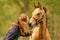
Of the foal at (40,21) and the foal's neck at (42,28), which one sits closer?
the foal at (40,21)

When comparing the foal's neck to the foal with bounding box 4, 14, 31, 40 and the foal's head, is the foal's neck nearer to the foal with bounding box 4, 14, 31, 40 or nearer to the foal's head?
the foal's head

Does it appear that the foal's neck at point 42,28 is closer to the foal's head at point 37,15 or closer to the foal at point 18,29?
the foal's head at point 37,15

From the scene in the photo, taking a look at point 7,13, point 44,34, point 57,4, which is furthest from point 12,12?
point 44,34

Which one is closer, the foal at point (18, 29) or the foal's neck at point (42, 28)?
the foal at point (18, 29)

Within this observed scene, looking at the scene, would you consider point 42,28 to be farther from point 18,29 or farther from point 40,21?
point 18,29

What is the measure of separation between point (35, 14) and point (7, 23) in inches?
459

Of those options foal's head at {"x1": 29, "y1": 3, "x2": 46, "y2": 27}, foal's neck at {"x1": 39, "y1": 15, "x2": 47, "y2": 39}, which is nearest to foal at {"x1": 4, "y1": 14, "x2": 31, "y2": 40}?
foal's head at {"x1": 29, "y1": 3, "x2": 46, "y2": 27}

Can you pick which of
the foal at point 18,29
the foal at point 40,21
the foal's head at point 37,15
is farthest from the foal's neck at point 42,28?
the foal at point 18,29

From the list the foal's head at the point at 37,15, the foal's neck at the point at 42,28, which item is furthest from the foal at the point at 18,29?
the foal's neck at the point at 42,28

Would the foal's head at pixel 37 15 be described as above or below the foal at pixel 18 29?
above

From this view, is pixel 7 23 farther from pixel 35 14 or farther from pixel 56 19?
pixel 35 14

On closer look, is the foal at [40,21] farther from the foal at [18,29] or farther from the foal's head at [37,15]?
the foal at [18,29]

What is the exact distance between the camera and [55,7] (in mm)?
15633

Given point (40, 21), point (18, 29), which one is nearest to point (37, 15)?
point (40, 21)
